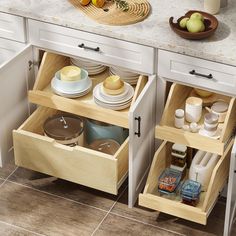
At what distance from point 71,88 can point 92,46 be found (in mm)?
225

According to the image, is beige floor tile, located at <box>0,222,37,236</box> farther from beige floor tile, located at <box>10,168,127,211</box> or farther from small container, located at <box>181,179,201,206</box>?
small container, located at <box>181,179,201,206</box>

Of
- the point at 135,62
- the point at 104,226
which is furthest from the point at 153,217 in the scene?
the point at 135,62

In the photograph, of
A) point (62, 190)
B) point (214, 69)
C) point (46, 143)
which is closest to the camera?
point (214, 69)

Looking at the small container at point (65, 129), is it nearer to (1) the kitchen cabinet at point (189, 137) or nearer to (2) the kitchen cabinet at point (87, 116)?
(2) the kitchen cabinet at point (87, 116)

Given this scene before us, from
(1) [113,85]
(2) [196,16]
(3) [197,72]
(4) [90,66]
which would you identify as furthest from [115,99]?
(2) [196,16]

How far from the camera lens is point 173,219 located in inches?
139

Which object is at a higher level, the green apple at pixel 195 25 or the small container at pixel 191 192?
the green apple at pixel 195 25

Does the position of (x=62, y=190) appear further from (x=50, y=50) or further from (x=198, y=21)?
(x=198, y=21)

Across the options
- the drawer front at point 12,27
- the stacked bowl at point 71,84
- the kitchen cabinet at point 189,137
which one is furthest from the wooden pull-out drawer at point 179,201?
the drawer front at point 12,27

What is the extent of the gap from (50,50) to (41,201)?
712 mm

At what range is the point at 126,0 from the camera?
3.57m

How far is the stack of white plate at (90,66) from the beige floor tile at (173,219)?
0.63 m

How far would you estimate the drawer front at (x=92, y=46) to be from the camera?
335 centimetres

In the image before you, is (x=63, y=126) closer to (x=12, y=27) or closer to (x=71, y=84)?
(x=71, y=84)
